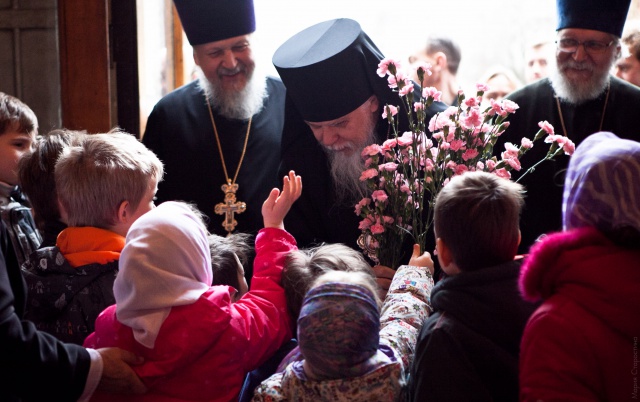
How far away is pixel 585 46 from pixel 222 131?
6.61ft

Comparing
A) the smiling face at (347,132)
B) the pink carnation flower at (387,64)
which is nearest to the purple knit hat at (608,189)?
the pink carnation flower at (387,64)

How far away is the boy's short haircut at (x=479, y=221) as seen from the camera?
2184mm

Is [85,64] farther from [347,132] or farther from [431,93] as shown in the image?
[431,93]

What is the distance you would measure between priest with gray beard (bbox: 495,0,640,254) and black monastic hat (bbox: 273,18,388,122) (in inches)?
30.2

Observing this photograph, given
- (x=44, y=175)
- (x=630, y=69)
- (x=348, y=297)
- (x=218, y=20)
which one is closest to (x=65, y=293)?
(x=44, y=175)

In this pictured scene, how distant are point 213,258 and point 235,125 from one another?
69.6 inches

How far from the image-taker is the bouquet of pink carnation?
2695 mm

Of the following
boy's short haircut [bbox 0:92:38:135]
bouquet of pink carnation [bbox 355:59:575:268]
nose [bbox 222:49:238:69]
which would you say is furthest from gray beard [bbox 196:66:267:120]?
bouquet of pink carnation [bbox 355:59:575:268]

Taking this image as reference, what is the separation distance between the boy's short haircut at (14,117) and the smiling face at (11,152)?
0.06 ft

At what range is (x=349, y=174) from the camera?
3676mm

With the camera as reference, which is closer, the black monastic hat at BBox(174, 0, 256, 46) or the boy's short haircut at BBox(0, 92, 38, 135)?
the boy's short haircut at BBox(0, 92, 38, 135)

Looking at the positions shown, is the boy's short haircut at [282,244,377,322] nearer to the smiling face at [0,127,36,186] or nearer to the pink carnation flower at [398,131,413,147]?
the pink carnation flower at [398,131,413,147]

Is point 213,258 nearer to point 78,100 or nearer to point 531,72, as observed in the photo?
point 78,100

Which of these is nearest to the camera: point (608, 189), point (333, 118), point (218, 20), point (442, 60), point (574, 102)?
point (608, 189)
